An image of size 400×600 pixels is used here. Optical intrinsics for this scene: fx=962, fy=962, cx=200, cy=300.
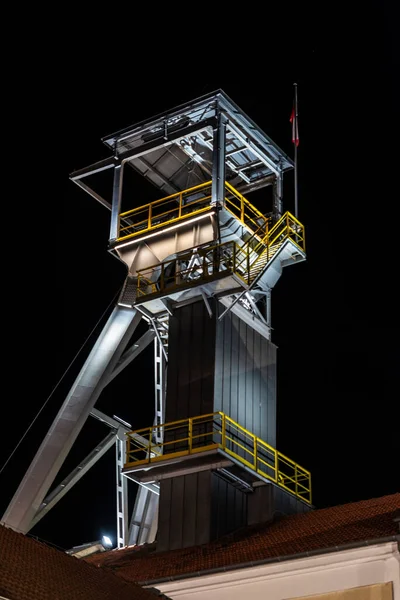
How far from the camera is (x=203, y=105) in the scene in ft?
97.9

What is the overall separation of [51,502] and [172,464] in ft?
15.4

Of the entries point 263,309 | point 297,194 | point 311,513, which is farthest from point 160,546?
point 297,194

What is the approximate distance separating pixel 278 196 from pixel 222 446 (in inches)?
400

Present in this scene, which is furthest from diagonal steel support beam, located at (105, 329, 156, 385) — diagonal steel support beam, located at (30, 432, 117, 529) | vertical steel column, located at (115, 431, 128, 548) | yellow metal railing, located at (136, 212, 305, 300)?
vertical steel column, located at (115, 431, 128, 548)

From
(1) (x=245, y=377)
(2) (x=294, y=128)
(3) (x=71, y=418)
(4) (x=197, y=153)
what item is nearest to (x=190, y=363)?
(1) (x=245, y=377)

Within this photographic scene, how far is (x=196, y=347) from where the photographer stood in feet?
90.1

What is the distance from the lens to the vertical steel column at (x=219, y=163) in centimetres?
2838

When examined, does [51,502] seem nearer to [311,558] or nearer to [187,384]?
[187,384]

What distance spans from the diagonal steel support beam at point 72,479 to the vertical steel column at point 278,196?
884cm

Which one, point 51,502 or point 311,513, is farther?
point 51,502

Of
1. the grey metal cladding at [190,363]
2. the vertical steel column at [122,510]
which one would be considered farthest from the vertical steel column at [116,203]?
the vertical steel column at [122,510]

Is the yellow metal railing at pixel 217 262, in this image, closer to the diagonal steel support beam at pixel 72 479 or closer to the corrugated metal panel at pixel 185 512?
the diagonal steel support beam at pixel 72 479

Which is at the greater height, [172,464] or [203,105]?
[203,105]

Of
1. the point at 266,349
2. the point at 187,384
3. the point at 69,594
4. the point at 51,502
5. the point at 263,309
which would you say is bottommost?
the point at 69,594
